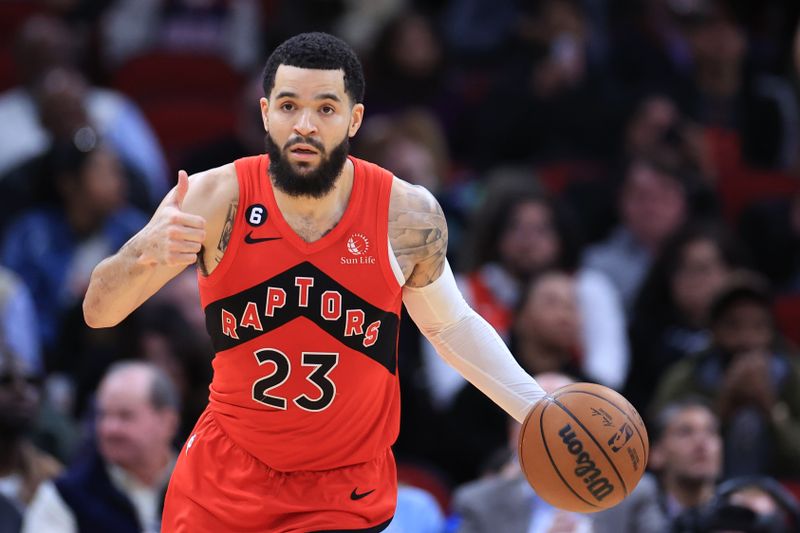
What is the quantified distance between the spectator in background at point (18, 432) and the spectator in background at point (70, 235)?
80.4 inches

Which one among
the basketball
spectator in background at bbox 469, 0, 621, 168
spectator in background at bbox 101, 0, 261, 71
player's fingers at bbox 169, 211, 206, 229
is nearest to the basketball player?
player's fingers at bbox 169, 211, 206, 229

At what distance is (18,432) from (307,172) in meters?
3.11

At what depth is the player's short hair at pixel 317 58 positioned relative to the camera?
14.7 ft

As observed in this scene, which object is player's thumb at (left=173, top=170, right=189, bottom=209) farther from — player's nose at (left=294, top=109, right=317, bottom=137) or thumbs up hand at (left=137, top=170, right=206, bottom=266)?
player's nose at (left=294, top=109, right=317, bottom=137)

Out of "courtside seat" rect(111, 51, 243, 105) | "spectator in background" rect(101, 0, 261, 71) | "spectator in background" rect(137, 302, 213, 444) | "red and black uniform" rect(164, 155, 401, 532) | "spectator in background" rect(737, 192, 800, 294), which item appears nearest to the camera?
"red and black uniform" rect(164, 155, 401, 532)

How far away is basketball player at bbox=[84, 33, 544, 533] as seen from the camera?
4.48 meters

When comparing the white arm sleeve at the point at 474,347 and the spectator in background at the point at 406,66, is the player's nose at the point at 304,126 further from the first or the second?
the spectator in background at the point at 406,66

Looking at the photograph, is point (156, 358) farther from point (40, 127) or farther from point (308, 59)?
point (308, 59)

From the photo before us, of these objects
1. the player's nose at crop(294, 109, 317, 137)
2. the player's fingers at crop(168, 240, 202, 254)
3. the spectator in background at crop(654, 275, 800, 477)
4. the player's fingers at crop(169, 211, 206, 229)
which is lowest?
the spectator in background at crop(654, 275, 800, 477)

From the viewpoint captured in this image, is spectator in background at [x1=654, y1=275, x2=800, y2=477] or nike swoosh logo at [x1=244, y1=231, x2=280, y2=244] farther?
spectator in background at [x1=654, y1=275, x2=800, y2=477]

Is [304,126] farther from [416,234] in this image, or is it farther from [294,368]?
[294,368]

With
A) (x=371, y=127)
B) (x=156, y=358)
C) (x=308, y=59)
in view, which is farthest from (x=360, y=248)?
(x=371, y=127)

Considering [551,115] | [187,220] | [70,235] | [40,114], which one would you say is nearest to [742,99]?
[551,115]

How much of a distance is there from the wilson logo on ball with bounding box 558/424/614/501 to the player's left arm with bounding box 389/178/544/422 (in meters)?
0.27
